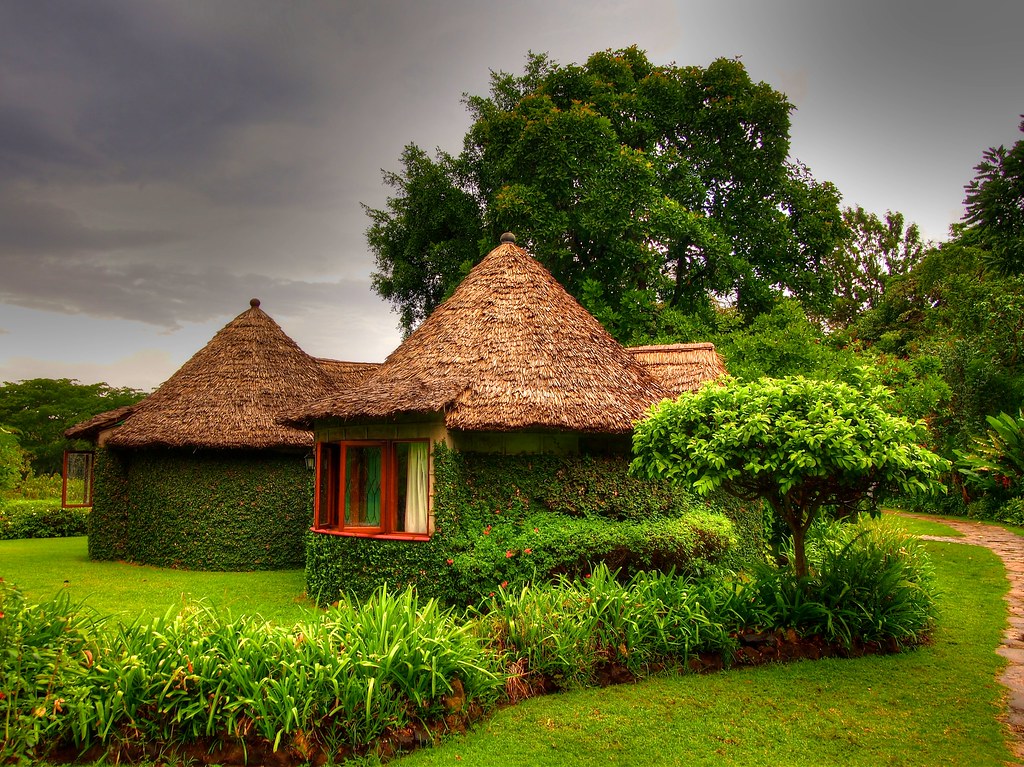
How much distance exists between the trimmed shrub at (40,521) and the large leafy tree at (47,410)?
11185 millimetres

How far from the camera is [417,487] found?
400 inches

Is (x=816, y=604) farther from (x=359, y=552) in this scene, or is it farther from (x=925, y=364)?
(x=925, y=364)

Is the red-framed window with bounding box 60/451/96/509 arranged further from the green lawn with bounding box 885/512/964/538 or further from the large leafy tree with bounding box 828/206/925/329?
the large leafy tree with bounding box 828/206/925/329

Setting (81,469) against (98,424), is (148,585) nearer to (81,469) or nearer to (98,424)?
(98,424)

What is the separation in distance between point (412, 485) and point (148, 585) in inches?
242

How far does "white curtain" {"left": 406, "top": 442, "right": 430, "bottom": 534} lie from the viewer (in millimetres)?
10070

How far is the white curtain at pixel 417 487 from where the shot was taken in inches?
396

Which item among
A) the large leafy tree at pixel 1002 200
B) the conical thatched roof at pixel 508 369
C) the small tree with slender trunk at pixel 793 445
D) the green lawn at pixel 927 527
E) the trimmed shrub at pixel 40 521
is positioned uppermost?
the large leafy tree at pixel 1002 200

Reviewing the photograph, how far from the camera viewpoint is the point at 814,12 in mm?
11328

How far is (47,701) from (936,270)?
30243 millimetres

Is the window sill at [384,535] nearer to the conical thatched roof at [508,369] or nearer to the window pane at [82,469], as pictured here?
the conical thatched roof at [508,369]

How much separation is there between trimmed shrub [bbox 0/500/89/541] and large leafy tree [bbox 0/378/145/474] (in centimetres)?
1119

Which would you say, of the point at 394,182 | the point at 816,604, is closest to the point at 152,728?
the point at 816,604

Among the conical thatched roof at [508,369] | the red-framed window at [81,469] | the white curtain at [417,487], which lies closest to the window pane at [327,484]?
the conical thatched roof at [508,369]
